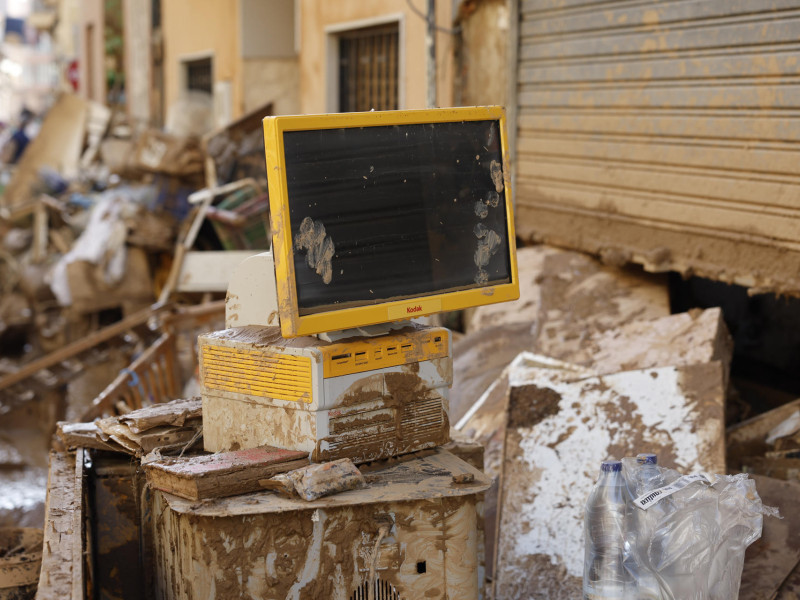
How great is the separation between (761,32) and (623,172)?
1.38 m

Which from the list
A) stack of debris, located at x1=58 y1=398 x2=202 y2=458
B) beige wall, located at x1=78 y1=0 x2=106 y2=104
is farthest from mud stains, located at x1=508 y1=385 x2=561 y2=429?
beige wall, located at x1=78 y1=0 x2=106 y2=104

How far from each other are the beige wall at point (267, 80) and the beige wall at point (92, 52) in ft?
34.0

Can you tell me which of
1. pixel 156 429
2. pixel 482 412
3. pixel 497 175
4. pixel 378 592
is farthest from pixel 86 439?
pixel 482 412

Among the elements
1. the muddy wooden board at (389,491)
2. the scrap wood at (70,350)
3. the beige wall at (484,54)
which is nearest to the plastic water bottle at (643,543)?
the muddy wooden board at (389,491)

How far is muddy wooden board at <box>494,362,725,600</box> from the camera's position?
153 inches

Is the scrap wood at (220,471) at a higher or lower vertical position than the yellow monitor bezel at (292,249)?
lower

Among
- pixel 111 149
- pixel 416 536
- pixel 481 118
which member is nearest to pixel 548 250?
pixel 481 118

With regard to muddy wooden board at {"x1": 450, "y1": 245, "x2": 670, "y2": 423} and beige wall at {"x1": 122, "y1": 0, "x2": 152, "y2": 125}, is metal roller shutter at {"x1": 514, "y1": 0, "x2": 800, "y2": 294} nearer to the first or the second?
muddy wooden board at {"x1": 450, "y1": 245, "x2": 670, "y2": 423}

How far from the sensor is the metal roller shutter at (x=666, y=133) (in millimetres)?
4785

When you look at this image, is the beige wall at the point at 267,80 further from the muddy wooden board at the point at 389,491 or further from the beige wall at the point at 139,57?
the muddy wooden board at the point at 389,491

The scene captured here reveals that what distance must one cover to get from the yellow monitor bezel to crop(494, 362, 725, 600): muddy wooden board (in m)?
1.26

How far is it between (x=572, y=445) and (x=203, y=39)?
12.3m

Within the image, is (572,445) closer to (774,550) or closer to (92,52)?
(774,550)

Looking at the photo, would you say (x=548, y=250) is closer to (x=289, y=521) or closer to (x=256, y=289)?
(x=256, y=289)
